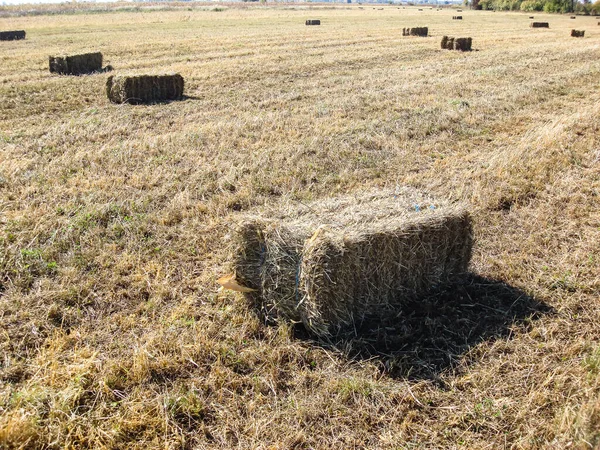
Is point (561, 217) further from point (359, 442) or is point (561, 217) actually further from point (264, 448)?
point (264, 448)

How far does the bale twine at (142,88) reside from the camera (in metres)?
12.7

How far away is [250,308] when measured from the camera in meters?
4.85

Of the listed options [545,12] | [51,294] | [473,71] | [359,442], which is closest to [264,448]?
[359,442]

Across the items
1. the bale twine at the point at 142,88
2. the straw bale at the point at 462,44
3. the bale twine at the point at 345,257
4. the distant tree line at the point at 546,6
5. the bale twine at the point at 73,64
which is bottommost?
the bale twine at the point at 345,257

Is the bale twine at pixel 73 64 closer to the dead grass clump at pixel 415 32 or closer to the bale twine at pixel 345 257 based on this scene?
the bale twine at pixel 345 257

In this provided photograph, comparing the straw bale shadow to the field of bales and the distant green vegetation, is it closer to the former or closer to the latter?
the field of bales

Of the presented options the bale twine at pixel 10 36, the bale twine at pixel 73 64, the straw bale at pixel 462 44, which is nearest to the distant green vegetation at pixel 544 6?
the straw bale at pixel 462 44

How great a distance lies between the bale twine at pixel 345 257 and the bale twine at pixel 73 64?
1509 cm

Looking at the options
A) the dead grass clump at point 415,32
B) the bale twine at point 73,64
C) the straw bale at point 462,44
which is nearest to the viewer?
the bale twine at point 73,64

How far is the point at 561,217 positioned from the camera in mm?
6734

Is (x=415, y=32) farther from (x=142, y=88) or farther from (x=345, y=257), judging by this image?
(x=345, y=257)

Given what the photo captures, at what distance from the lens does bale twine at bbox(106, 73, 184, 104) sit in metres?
12.7

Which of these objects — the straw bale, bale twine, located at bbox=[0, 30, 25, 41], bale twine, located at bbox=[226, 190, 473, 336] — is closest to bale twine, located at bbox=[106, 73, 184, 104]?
bale twine, located at bbox=[226, 190, 473, 336]

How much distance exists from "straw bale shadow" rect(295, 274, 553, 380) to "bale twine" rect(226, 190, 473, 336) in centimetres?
15
